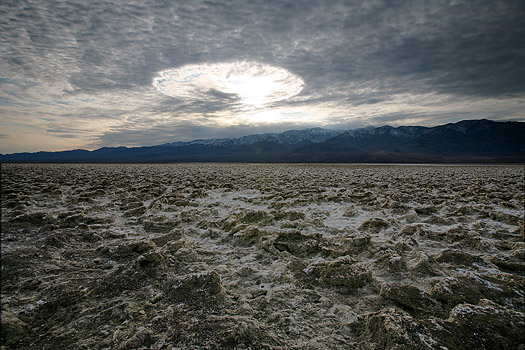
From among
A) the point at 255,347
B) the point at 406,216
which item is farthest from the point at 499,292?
the point at 406,216

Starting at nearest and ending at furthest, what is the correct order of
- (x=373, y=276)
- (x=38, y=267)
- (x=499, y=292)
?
(x=499, y=292) < (x=38, y=267) < (x=373, y=276)

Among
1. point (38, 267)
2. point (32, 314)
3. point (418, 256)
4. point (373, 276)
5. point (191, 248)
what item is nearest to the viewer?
point (32, 314)

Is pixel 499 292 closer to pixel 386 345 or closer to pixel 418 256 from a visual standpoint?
pixel 418 256

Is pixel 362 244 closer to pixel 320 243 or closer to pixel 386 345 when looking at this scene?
pixel 320 243

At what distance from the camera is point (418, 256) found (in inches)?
125

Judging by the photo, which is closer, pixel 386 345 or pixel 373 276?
pixel 386 345

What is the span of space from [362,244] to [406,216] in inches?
93.0

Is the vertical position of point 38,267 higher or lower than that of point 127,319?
higher

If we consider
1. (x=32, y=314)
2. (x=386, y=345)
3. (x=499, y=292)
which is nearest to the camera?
(x=386, y=345)

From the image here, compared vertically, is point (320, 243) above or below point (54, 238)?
below

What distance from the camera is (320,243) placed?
12.3 feet

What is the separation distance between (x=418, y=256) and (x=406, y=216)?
2.47 m

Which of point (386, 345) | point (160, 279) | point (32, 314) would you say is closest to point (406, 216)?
point (386, 345)

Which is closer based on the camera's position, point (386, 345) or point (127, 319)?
point (386, 345)
